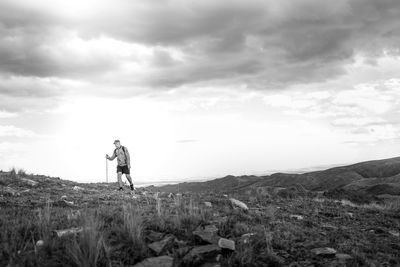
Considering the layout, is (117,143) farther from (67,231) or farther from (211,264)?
(211,264)

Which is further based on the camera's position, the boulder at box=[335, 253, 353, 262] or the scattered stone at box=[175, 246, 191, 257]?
the boulder at box=[335, 253, 353, 262]

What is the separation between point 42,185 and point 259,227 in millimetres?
11785

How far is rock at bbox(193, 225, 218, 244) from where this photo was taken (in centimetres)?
739

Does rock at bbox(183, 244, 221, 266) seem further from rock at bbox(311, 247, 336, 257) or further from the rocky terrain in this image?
rock at bbox(311, 247, 336, 257)

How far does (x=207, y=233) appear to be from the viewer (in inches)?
301

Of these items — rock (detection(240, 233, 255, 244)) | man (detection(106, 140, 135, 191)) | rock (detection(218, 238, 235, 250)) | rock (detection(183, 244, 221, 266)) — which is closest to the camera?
rock (detection(183, 244, 221, 266))

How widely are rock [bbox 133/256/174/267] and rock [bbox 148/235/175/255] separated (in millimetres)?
355

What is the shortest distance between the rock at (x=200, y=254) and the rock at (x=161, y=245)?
483mm

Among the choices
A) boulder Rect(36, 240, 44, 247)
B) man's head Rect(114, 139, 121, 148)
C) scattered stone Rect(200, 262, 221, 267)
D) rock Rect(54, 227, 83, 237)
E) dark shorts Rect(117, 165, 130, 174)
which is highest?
man's head Rect(114, 139, 121, 148)

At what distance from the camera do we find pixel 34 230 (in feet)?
23.3

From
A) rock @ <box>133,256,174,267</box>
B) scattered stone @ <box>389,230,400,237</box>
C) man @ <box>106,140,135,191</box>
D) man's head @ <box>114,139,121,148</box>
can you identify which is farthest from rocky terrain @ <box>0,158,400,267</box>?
man's head @ <box>114,139,121,148</box>

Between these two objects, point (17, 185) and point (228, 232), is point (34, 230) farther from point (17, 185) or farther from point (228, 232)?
point (17, 185)

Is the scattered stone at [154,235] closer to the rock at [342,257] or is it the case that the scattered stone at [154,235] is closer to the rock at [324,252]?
the rock at [324,252]

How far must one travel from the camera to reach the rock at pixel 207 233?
24.2ft
